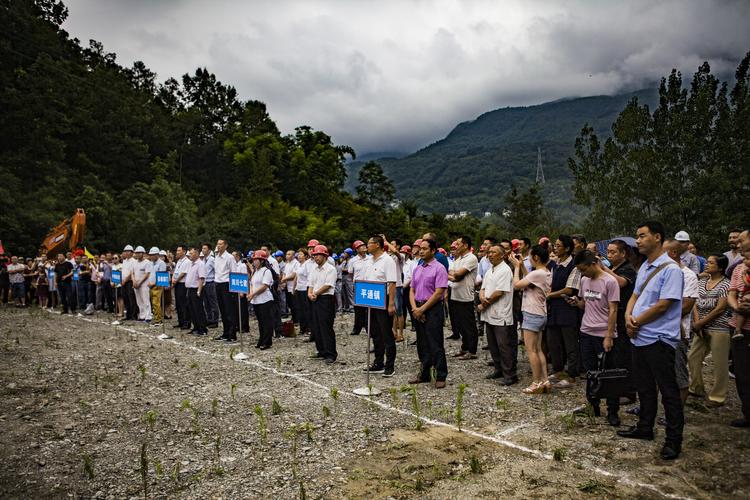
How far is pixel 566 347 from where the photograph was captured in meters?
7.82

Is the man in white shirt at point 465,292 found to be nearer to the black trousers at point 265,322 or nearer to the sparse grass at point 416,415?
the sparse grass at point 416,415

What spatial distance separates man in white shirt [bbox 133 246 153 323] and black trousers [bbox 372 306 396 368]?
9.00 meters

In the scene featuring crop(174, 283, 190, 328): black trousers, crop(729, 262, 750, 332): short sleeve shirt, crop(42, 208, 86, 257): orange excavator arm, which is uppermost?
crop(42, 208, 86, 257): orange excavator arm

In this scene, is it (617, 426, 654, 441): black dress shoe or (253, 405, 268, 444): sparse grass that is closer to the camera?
(617, 426, 654, 441): black dress shoe

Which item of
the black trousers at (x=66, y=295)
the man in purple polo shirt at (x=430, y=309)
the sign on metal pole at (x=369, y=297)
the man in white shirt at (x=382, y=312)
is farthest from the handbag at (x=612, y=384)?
the black trousers at (x=66, y=295)

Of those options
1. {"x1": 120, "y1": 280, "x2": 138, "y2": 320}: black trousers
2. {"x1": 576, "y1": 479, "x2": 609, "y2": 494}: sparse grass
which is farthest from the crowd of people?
{"x1": 120, "y1": 280, "x2": 138, "y2": 320}: black trousers

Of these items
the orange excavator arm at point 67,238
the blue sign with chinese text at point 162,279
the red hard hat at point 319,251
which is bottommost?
the blue sign with chinese text at point 162,279

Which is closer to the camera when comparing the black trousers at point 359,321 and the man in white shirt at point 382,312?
the man in white shirt at point 382,312

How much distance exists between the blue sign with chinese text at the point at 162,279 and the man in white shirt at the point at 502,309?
9255 millimetres

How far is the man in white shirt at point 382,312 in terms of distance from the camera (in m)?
8.11

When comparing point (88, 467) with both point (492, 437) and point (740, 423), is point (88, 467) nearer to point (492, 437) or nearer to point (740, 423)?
point (492, 437)

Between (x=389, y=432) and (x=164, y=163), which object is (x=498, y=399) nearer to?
(x=389, y=432)

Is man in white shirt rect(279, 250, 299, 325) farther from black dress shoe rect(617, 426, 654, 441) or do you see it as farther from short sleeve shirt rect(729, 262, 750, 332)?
short sleeve shirt rect(729, 262, 750, 332)

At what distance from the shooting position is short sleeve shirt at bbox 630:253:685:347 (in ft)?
15.5
